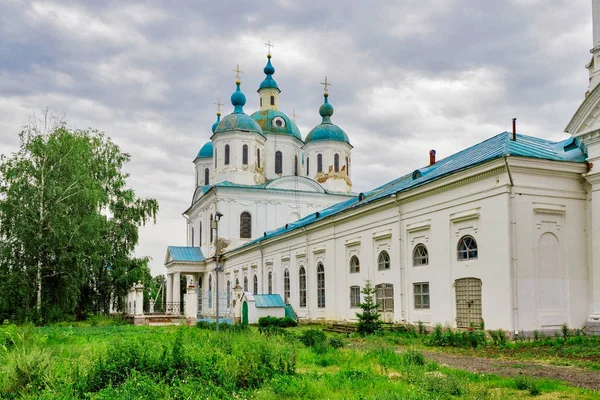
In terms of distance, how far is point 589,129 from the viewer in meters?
17.1

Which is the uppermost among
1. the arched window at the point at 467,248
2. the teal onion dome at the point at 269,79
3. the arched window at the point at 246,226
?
the teal onion dome at the point at 269,79

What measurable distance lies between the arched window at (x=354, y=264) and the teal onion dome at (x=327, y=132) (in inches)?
926

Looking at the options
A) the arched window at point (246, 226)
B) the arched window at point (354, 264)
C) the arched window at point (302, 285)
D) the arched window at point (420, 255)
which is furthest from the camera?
the arched window at point (246, 226)

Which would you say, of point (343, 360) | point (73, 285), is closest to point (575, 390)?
point (343, 360)

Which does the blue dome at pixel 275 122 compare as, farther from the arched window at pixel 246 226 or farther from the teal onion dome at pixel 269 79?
the arched window at pixel 246 226

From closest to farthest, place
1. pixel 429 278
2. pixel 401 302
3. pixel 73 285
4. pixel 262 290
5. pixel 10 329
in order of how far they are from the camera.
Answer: pixel 10 329 < pixel 429 278 < pixel 401 302 < pixel 73 285 < pixel 262 290

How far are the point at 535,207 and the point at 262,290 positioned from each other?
2366cm

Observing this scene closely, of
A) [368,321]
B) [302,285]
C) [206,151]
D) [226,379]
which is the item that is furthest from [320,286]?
[206,151]

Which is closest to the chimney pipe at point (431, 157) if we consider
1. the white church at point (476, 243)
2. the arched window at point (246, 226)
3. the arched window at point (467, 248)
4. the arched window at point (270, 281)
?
the white church at point (476, 243)

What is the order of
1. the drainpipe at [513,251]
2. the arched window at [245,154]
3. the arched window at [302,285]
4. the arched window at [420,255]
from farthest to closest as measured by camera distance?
the arched window at [245,154]
the arched window at [302,285]
the arched window at [420,255]
the drainpipe at [513,251]

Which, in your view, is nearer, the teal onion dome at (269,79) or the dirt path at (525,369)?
the dirt path at (525,369)

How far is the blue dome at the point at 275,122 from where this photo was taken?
51.5m

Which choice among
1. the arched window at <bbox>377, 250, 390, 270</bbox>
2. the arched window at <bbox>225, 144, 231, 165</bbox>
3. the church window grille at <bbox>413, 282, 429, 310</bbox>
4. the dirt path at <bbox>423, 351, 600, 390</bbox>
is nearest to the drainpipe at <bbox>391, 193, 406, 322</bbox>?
the church window grille at <bbox>413, 282, 429, 310</bbox>

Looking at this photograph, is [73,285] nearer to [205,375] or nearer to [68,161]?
[68,161]
